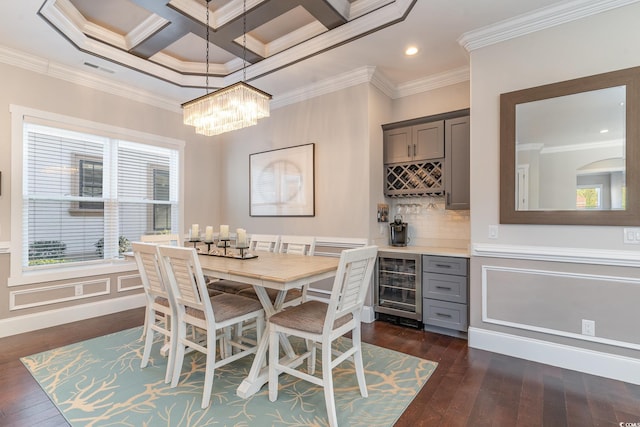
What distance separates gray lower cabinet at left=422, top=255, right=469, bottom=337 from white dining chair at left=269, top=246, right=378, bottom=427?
1.46 meters

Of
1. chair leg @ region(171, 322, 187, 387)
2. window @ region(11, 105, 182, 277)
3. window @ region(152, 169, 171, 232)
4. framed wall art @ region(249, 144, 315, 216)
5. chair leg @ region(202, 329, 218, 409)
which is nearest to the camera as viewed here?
chair leg @ region(202, 329, 218, 409)

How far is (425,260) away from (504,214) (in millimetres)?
919

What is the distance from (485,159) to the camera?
296 centimetres

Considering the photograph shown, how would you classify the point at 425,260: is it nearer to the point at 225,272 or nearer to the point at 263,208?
the point at 225,272

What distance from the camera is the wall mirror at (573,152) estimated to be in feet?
7.76

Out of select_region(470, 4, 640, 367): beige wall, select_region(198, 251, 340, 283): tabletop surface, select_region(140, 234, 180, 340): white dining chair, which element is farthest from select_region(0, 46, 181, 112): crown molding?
select_region(470, 4, 640, 367): beige wall

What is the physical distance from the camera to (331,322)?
189 centimetres

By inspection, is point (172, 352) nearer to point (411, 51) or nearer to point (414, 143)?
point (414, 143)

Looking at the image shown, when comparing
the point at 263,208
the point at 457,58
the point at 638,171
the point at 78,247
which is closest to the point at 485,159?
the point at 638,171

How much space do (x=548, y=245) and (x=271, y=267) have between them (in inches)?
92.1

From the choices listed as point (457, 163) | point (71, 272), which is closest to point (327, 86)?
point (457, 163)

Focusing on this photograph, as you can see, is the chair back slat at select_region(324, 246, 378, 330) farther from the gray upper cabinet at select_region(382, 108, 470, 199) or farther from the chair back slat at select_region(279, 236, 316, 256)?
the gray upper cabinet at select_region(382, 108, 470, 199)

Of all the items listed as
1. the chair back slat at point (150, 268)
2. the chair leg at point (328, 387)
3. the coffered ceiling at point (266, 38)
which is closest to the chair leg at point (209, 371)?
the chair back slat at point (150, 268)

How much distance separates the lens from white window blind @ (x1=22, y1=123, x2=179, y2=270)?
3516mm
